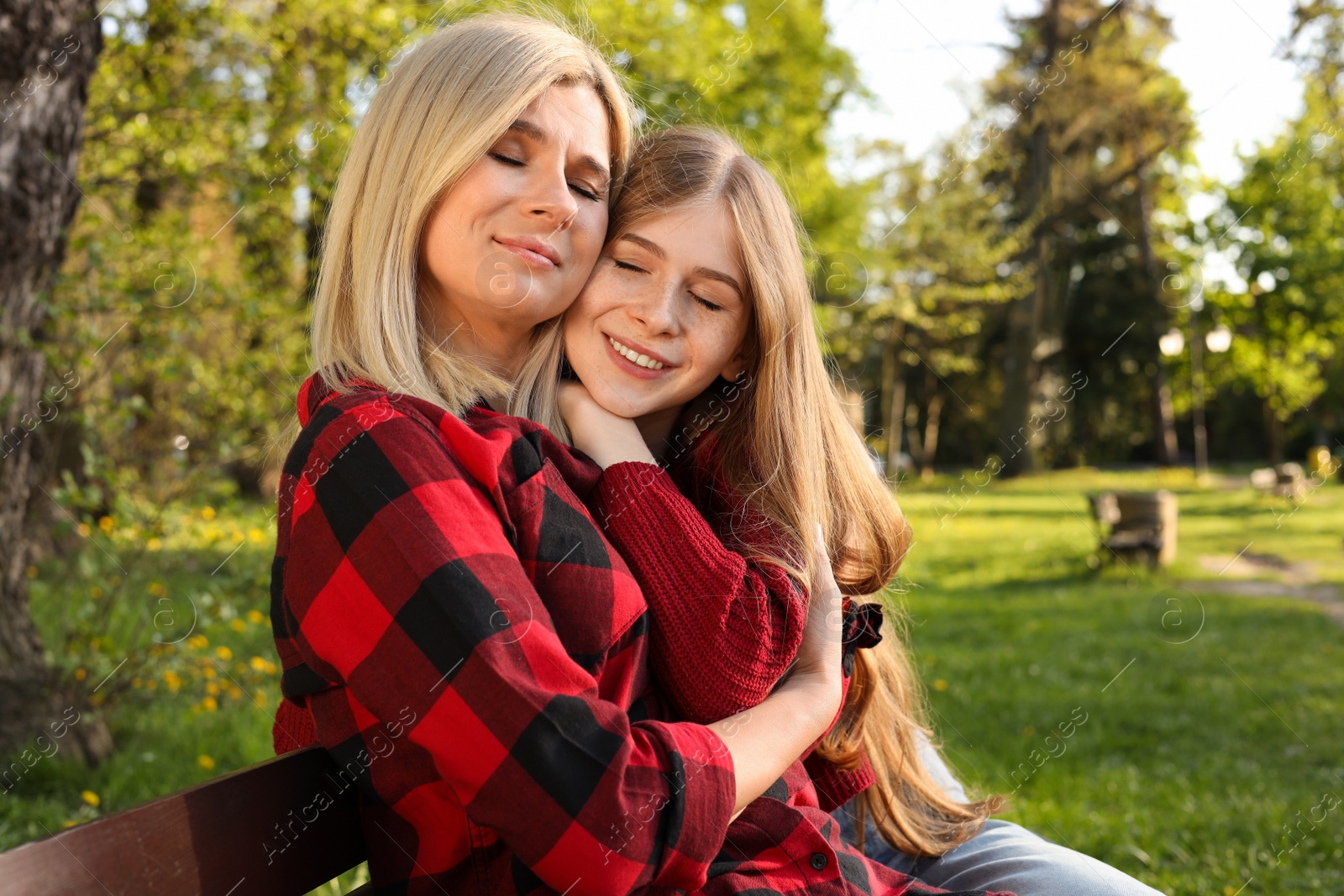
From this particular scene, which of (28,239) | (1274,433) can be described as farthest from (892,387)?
(28,239)

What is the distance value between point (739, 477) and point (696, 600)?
1.51 feet

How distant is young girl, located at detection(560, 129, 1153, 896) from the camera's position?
1527mm

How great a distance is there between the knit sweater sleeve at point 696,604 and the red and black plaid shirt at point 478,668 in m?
0.05

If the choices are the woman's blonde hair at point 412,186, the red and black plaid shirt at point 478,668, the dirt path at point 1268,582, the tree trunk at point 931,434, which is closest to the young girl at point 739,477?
the red and black plaid shirt at point 478,668

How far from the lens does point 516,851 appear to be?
1223mm

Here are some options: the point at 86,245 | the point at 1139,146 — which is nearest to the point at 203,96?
the point at 86,245

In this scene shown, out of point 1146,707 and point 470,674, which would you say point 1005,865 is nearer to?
point 470,674

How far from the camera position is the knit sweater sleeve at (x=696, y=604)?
1.49 meters

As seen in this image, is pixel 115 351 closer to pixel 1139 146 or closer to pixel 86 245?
pixel 86 245

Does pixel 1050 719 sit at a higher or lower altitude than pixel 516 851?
lower

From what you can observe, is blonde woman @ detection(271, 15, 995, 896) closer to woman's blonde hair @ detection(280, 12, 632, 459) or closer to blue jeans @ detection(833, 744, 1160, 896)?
woman's blonde hair @ detection(280, 12, 632, 459)

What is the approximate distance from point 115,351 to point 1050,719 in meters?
5.05

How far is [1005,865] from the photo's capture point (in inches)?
75.7

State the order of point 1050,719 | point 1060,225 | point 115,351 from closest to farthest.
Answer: point 115,351 < point 1050,719 < point 1060,225
